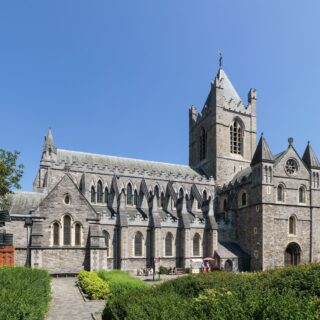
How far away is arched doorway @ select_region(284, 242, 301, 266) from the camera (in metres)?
44.3

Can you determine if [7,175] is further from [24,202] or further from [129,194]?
[129,194]

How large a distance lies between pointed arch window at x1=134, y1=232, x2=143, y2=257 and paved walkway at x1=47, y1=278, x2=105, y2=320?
18824mm

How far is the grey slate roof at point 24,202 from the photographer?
3064 cm

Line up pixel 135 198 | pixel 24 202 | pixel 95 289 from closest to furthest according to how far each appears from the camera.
A: 1. pixel 95 289
2. pixel 24 202
3. pixel 135 198

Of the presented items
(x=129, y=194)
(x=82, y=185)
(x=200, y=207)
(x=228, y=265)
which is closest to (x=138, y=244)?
(x=129, y=194)

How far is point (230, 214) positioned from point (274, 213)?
6.19 meters

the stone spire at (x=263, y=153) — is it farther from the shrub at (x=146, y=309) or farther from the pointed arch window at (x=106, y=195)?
the shrub at (x=146, y=309)

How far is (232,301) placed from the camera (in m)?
9.48

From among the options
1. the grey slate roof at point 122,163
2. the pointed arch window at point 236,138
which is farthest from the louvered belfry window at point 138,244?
the pointed arch window at point 236,138

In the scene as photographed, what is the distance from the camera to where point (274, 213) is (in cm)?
4338

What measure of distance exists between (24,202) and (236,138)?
35.5m

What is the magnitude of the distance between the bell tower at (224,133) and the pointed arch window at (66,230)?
1124 inches

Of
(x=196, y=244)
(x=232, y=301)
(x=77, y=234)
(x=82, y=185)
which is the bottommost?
(x=196, y=244)

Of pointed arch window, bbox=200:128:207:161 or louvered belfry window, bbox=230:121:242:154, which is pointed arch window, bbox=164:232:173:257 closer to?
pointed arch window, bbox=200:128:207:161
